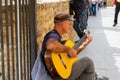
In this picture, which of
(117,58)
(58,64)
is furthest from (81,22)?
(58,64)

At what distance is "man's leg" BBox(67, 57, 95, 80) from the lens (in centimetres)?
463

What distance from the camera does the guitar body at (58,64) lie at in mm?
4191

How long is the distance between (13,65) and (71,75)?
0.79 m

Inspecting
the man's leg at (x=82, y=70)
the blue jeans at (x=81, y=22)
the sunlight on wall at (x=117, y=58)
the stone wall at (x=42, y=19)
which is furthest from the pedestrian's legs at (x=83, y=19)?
the man's leg at (x=82, y=70)

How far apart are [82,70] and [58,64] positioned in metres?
0.59

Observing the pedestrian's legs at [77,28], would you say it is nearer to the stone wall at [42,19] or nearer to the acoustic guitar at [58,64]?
the stone wall at [42,19]

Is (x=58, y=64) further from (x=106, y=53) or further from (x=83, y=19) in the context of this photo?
(x=83, y=19)

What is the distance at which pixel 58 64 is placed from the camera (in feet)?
13.8

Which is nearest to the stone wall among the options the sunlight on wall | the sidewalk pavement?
the sidewalk pavement

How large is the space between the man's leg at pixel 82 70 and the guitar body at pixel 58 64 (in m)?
0.15

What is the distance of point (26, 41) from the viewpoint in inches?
188

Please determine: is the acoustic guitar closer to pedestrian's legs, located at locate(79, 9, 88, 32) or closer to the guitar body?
the guitar body

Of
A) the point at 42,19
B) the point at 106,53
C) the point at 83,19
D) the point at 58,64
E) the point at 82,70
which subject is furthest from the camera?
the point at 83,19

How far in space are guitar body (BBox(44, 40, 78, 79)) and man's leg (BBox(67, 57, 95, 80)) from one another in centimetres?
15
